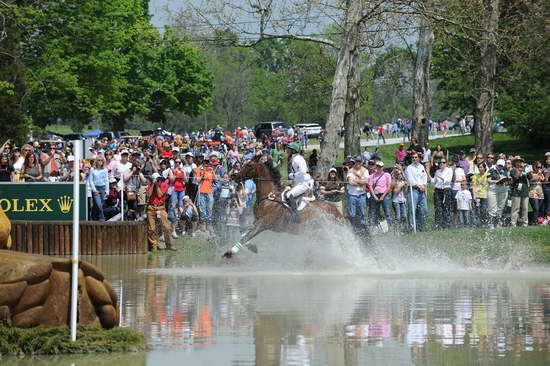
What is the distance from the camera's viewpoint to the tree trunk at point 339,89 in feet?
105

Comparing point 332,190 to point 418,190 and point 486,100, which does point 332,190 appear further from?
point 486,100

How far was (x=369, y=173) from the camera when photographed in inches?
1118

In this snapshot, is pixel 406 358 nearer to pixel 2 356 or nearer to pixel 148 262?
pixel 2 356

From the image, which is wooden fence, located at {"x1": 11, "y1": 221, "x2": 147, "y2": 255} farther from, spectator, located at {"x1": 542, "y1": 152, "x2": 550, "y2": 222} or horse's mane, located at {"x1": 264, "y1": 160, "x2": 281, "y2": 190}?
spectator, located at {"x1": 542, "y1": 152, "x2": 550, "y2": 222}

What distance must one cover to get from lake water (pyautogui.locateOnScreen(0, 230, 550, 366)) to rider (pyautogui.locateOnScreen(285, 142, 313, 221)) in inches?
53.8

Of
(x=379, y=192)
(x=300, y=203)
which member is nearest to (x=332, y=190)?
(x=379, y=192)

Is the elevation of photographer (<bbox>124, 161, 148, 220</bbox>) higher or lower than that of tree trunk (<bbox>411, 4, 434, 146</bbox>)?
lower

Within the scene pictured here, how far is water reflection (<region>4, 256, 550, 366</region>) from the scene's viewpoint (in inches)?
420

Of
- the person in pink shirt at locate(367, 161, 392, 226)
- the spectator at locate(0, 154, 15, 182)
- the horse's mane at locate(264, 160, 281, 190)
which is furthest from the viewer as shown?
the spectator at locate(0, 154, 15, 182)

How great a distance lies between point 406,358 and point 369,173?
713 inches

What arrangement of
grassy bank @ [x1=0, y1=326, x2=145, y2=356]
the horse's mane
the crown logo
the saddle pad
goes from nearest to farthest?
grassy bank @ [x1=0, y1=326, x2=145, y2=356]
the saddle pad
the horse's mane
the crown logo

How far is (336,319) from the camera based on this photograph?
43.4 feet

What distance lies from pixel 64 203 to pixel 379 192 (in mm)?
7732

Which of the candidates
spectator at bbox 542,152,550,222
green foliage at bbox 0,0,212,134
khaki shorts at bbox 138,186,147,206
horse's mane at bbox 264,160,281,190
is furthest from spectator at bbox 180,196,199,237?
green foliage at bbox 0,0,212,134
